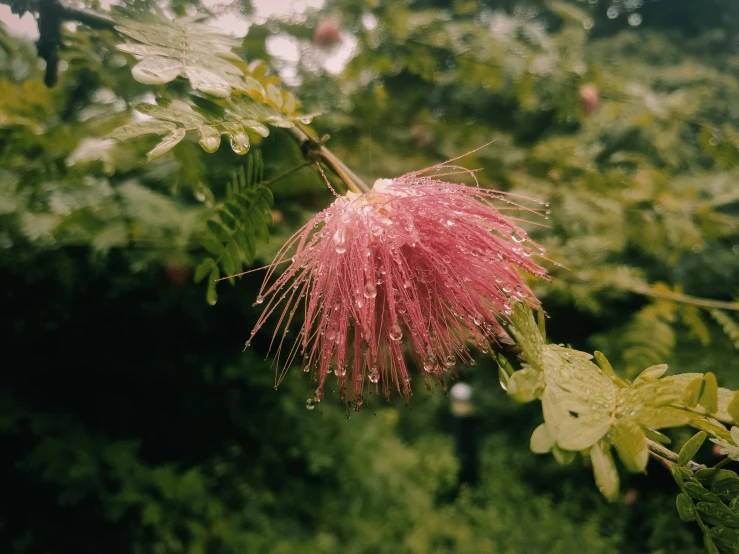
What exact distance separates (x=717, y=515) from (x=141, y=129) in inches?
33.9

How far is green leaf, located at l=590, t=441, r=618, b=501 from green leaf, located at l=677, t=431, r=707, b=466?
112 millimetres

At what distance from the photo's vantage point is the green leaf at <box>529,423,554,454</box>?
555 mm

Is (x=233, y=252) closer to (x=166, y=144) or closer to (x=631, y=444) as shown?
(x=166, y=144)

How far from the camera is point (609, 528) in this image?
397 centimetres

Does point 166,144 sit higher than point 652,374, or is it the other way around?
point 166,144

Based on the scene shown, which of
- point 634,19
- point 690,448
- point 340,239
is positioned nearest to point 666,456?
point 690,448

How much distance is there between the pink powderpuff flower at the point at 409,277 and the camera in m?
0.70

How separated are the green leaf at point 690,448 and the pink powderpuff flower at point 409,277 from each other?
261mm

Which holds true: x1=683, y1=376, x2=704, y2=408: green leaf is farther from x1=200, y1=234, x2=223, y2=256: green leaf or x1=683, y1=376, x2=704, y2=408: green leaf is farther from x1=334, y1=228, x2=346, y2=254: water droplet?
x1=200, y1=234, x2=223, y2=256: green leaf

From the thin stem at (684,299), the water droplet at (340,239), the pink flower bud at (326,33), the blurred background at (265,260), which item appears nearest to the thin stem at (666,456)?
the water droplet at (340,239)

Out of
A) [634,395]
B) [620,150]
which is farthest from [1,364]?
[620,150]

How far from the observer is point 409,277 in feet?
2.35

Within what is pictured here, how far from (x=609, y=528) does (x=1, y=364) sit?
439cm

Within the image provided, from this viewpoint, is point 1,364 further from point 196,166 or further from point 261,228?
point 261,228
